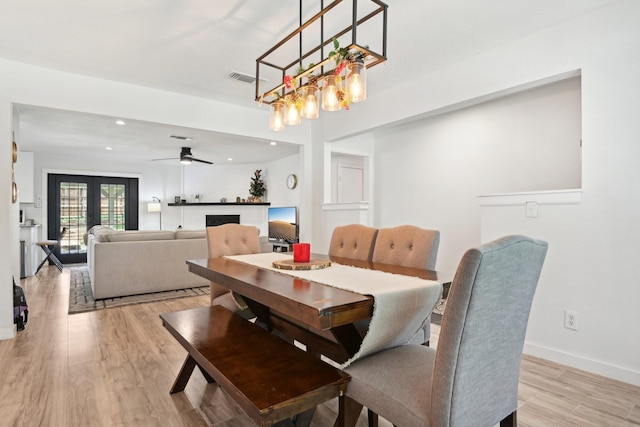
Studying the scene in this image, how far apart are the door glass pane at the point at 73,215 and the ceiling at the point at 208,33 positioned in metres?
5.13

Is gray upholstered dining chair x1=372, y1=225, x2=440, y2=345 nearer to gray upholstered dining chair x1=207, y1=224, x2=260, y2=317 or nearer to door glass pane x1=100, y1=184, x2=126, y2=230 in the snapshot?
gray upholstered dining chair x1=207, y1=224, x2=260, y2=317

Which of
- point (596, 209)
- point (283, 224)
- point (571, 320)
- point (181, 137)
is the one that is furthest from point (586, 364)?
point (181, 137)

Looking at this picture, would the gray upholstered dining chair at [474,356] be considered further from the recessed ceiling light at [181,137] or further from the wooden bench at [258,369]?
the recessed ceiling light at [181,137]

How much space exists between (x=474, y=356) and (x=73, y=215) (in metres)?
8.58

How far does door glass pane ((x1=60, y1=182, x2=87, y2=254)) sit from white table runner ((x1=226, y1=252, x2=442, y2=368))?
25.1ft

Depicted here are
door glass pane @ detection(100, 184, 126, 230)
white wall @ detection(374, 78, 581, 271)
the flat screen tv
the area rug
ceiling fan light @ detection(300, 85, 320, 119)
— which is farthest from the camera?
door glass pane @ detection(100, 184, 126, 230)

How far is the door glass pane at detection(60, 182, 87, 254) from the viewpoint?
725 cm

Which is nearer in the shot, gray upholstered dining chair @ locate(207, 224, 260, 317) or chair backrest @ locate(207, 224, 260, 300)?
gray upholstered dining chair @ locate(207, 224, 260, 317)

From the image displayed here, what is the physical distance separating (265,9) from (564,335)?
3.10 meters

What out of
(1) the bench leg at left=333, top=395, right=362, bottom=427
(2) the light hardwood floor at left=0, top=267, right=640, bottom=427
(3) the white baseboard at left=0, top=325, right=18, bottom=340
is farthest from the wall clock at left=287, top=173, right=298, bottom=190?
(1) the bench leg at left=333, top=395, right=362, bottom=427

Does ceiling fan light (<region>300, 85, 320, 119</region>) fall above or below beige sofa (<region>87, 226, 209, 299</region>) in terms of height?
above

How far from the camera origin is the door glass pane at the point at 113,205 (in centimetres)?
769

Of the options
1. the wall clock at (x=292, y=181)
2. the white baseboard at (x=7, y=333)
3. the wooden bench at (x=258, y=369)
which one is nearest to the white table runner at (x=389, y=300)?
the wooden bench at (x=258, y=369)

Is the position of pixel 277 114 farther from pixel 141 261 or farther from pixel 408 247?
pixel 141 261
